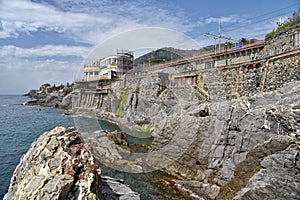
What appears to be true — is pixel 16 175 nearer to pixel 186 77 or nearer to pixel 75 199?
pixel 75 199

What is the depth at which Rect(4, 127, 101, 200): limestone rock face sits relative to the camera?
20.7ft

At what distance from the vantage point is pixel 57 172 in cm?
688

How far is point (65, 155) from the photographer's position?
7.65 meters

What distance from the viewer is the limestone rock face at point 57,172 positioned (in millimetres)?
6320

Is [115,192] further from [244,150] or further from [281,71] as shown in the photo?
[281,71]

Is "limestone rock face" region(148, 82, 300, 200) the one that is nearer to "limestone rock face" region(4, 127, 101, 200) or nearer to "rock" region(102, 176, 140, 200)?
"rock" region(102, 176, 140, 200)

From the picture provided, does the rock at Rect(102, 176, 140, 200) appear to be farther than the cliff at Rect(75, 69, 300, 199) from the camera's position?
No

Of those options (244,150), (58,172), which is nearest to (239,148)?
(244,150)

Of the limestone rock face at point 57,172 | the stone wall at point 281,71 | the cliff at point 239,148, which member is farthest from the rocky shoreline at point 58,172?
the stone wall at point 281,71

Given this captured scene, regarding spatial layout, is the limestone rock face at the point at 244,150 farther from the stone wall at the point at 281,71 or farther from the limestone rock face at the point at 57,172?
the limestone rock face at the point at 57,172

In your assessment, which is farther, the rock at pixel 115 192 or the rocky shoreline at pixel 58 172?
the rock at pixel 115 192

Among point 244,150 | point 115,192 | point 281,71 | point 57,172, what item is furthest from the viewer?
point 281,71

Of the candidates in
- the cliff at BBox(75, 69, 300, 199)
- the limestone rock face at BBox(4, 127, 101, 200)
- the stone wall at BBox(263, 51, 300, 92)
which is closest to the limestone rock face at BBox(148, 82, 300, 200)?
the cliff at BBox(75, 69, 300, 199)

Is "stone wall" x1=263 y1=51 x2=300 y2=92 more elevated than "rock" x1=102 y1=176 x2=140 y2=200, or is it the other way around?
"stone wall" x1=263 y1=51 x2=300 y2=92
